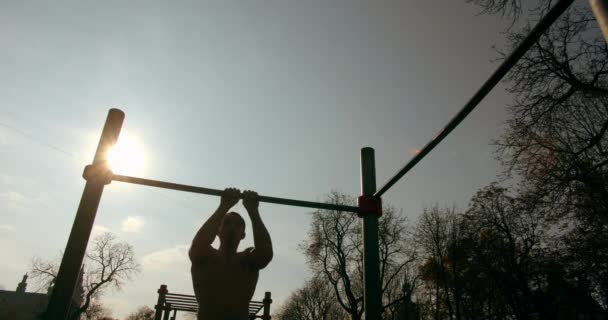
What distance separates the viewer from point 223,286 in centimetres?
214

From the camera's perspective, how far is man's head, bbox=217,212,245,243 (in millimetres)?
2385

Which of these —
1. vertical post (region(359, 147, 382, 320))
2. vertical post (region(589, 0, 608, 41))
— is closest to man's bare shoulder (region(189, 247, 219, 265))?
vertical post (region(359, 147, 382, 320))

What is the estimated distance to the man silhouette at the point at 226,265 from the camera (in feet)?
6.88

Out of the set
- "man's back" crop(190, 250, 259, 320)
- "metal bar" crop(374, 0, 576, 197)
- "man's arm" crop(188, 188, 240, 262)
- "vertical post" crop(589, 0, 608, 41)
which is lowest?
"man's back" crop(190, 250, 259, 320)

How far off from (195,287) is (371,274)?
1.58 metres

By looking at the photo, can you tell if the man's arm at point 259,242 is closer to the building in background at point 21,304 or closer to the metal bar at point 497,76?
the metal bar at point 497,76

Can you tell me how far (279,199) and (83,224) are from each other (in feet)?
4.96

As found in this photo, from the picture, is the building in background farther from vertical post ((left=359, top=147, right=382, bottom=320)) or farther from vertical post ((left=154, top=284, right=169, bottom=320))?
vertical post ((left=359, top=147, right=382, bottom=320))

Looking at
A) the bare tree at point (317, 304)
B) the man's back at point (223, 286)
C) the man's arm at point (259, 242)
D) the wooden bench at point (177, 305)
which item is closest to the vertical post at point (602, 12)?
the man's arm at point (259, 242)

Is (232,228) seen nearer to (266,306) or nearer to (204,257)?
(204,257)

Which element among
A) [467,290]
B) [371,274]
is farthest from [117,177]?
[467,290]

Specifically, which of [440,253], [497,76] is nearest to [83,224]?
[497,76]

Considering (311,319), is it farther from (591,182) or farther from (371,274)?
(371,274)

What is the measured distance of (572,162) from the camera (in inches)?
370
